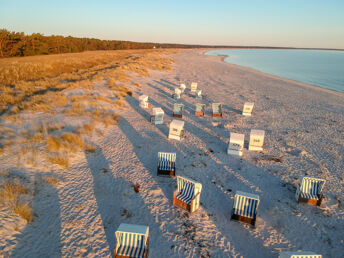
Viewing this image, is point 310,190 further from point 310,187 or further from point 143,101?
point 143,101

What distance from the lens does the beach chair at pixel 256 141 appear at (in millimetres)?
15266

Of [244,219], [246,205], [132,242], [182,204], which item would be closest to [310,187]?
[246,205]

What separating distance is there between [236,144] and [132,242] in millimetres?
10123

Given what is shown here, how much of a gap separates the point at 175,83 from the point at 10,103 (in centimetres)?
2541

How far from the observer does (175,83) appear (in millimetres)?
38125

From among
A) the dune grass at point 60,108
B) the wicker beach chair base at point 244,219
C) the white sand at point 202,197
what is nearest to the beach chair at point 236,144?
the white sand at point 202,197

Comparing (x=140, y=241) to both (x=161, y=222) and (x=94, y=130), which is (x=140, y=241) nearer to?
(x=161, y=222)

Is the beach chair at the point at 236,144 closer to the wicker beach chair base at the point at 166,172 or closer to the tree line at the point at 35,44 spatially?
the wicker beach chair base at the point at 166,172

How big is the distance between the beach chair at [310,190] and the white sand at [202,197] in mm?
378

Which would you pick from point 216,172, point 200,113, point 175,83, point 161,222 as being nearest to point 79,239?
point 161,222

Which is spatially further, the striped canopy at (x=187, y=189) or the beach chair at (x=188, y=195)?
the striped canopy at (x=187, y=189)

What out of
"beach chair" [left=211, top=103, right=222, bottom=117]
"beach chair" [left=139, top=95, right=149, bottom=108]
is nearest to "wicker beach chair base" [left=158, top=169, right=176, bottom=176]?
"beach chair" [left=211, top=103, right=222, bottom=117]

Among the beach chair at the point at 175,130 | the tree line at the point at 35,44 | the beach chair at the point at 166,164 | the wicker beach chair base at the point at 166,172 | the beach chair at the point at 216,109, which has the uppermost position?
the tree line at the point at 35,44

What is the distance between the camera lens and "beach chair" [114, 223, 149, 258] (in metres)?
7.01
